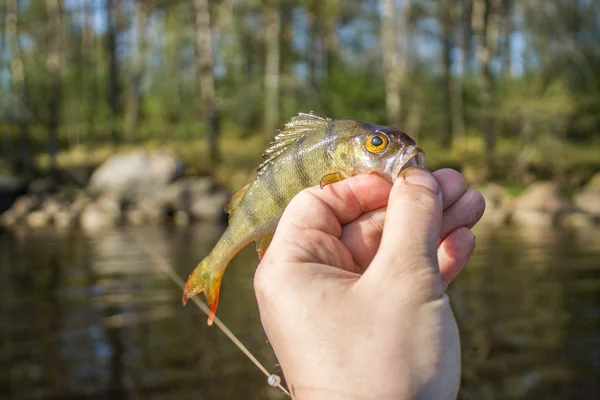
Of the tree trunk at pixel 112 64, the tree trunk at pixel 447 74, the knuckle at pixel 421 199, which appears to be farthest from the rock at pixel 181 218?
the knuckle at pixel 421 199

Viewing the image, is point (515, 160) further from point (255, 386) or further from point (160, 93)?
point (255, 386)

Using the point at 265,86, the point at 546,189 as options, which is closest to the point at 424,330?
the point at 546,189

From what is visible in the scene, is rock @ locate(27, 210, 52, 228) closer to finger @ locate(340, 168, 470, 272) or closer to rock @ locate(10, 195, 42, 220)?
rock @ locate(10, 195, 42, 220)

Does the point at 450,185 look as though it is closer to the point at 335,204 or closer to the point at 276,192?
the point at 335,204

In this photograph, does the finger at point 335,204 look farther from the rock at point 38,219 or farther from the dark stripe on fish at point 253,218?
the rock at point 38,219

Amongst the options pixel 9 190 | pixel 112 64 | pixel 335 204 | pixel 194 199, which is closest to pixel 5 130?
pixel 112 64

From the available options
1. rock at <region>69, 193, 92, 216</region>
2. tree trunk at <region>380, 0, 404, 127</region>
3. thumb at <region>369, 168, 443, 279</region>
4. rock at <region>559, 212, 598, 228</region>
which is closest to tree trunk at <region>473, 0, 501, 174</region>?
tree trunk at <region>380, 0, 404, 127</region>
